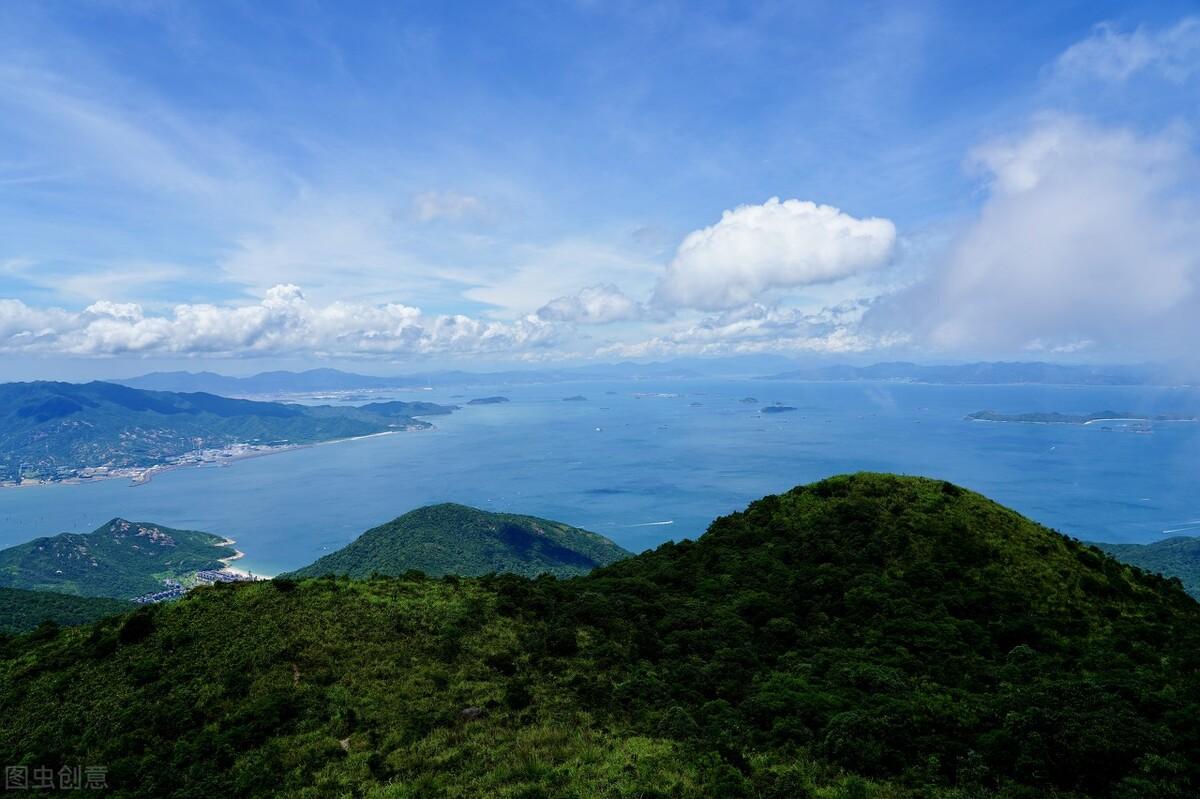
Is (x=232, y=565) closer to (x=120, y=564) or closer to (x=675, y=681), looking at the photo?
(x=120, y=564)

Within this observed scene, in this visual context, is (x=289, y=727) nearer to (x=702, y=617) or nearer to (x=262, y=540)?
(x=702, y=617)

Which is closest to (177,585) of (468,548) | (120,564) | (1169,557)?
(120,564)

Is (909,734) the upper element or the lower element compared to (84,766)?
upper

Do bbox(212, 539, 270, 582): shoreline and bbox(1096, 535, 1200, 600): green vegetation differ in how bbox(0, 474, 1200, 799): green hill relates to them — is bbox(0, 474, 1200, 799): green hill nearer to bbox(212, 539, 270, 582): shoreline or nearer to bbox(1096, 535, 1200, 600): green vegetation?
bbox(1096, 535, 1200, 600): green vegetation

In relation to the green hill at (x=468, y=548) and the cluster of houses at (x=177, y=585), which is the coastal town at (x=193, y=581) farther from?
the green hill at (x=468, y=548)

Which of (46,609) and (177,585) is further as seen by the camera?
(177,585)

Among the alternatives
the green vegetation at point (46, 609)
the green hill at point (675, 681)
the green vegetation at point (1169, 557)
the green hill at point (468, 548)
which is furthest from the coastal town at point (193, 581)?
the green vegetation at point (1169, 557)

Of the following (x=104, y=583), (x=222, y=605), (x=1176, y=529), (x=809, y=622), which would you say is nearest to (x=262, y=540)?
(x=104, y=583)
